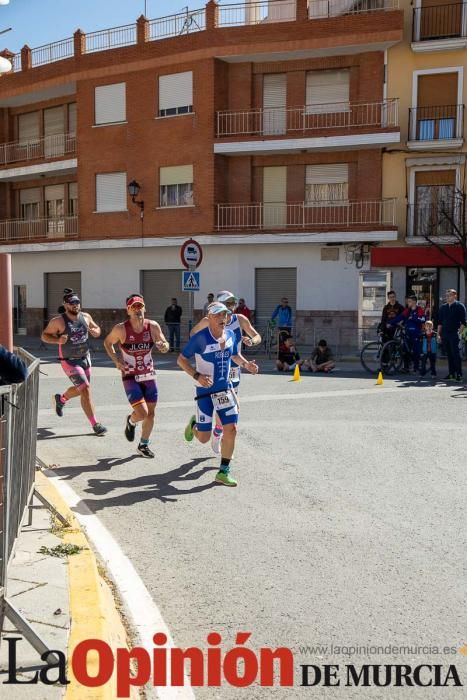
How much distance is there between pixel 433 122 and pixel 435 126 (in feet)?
0.53

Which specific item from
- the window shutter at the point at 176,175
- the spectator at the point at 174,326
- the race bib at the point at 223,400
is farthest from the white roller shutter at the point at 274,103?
the race bib at the point at 223,400

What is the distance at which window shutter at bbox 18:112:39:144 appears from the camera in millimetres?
35219

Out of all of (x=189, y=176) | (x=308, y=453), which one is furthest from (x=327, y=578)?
(x=189, y=176)

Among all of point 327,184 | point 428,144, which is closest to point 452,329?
point 428,144

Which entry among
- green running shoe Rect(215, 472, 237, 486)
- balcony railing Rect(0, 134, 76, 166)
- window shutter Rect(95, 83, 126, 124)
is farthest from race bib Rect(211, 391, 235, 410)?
balcony railing Rect(0, 134, 76, 166)

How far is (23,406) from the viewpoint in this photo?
4.55m

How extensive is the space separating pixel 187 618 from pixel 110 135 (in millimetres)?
29189

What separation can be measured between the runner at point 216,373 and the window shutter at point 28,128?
29.7 meters

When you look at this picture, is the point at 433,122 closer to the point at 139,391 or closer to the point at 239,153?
the point at 239,153

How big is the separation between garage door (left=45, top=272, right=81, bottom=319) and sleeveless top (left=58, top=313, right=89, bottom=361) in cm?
2395

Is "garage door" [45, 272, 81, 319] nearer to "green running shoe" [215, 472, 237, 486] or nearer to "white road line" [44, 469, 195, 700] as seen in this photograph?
"green running shoe" [215, 472, 237, 486]

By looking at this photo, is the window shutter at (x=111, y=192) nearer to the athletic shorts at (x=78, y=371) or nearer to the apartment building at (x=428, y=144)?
the apartment building at (x=428, y=144)

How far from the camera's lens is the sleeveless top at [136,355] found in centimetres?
865

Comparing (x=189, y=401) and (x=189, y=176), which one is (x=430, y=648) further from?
(x=189, y=176)
